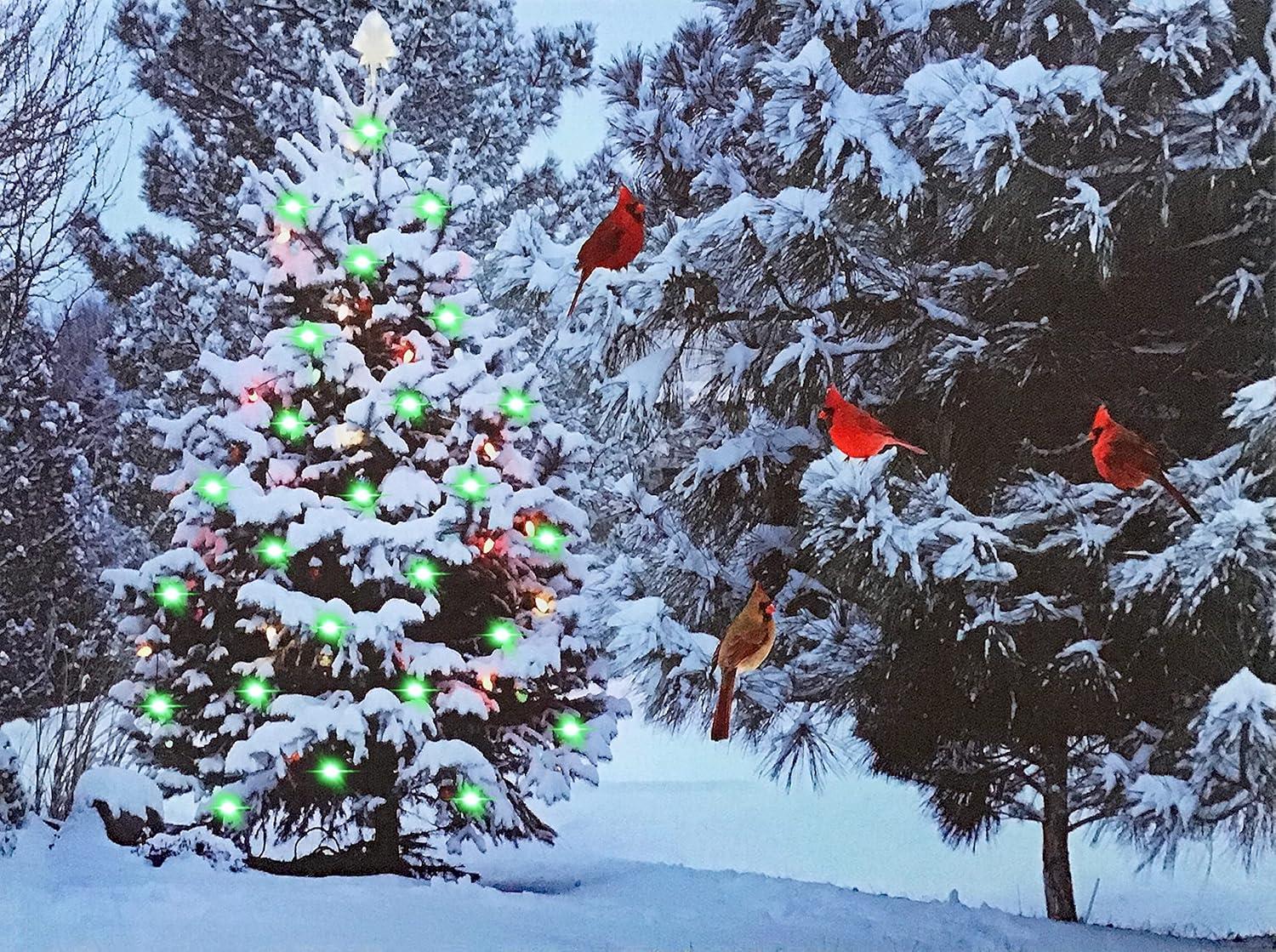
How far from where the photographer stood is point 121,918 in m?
2.52

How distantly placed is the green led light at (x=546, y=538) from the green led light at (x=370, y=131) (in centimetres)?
131

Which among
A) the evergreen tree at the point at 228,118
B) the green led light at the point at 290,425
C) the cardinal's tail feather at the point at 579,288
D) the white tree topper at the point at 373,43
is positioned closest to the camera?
the cardinal's tail feather at the point at 579,288

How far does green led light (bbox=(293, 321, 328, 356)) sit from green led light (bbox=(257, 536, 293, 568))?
0.55 meters

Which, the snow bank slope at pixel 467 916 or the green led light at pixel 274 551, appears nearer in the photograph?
the snow bank slope at pixel 467 916

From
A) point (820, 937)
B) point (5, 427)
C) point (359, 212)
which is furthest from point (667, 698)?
point (5, 427)

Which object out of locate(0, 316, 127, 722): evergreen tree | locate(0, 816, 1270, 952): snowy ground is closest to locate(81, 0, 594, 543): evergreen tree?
locate(0, 316, 127, 722): evergreen tree

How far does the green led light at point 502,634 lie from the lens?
10.8 feet

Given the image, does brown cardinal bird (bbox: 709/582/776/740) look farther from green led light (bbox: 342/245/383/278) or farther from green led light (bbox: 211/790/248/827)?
green led light (bbox: 342/245/383/278)

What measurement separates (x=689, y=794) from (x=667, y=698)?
0.29 m

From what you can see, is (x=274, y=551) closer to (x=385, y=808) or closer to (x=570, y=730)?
(x=385, y=808)

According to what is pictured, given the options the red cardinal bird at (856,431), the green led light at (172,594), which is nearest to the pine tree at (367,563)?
the green led light at (172,594)

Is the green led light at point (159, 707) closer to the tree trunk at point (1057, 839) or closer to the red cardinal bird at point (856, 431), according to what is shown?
the red cardinal bird at point (856, 431)

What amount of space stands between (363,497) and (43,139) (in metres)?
1.60

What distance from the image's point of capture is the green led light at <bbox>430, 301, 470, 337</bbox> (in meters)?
3.51
